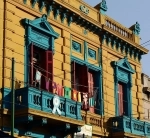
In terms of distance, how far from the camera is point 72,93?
20000 mm

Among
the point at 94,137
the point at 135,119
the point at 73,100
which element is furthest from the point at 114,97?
the point at 73,100

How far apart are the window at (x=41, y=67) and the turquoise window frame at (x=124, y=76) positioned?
5.29 metres

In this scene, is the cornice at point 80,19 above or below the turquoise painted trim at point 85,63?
above

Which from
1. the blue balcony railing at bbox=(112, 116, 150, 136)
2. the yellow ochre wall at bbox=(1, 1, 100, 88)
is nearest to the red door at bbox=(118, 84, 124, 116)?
the blue balcony railing at bbox=(112, 116, 150, 136)

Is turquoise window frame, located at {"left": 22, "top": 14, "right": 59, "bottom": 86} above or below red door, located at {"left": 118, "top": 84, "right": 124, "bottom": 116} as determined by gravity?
above

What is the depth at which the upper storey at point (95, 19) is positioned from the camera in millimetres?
20098

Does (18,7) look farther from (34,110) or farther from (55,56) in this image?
(34,110)

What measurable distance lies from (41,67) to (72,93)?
1.89 metres

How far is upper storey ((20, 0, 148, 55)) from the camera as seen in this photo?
65.9 feet

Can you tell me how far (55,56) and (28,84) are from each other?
2.40m

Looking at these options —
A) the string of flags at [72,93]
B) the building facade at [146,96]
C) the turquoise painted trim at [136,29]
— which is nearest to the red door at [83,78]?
the string of flags at [72,93]

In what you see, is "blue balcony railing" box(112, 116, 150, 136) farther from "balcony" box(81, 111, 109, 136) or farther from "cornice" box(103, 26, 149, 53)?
"cornice" box(103, 26, 149, 53)

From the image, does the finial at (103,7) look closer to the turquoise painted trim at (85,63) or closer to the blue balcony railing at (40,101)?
the turquoise painted trim at (85,63)

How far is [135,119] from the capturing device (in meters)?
23.0
